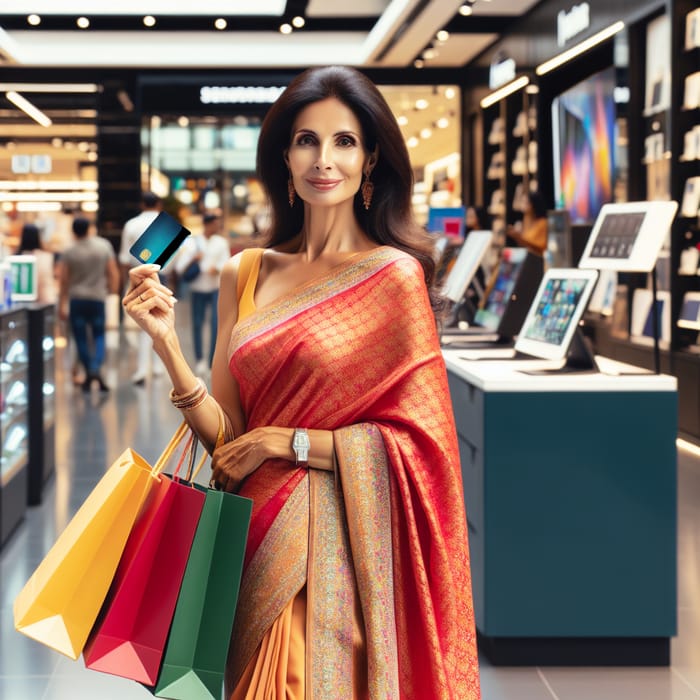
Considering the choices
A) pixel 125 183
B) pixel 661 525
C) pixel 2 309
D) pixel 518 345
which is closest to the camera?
pixel 661 525

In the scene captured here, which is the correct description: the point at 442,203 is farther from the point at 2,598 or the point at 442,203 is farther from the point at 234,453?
the point at 234,453

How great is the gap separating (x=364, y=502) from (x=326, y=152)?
0.54m

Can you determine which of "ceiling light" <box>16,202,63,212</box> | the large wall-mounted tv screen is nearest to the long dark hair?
the large wall-mounted tv screen

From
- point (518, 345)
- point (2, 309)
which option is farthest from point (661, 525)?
point (2, 309)

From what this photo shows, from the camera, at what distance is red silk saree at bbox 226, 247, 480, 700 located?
70.4 inches

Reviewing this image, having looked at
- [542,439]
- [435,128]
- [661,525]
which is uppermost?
[435,128]

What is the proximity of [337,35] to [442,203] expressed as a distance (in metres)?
3.81

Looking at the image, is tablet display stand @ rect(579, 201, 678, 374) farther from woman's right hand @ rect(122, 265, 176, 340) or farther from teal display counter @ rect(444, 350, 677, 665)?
woman's right hand @ rect(122, 265, 176, 340)

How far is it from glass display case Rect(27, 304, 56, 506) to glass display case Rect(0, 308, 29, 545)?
126 mm

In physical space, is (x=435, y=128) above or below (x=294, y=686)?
above

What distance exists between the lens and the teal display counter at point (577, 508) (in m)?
3.89

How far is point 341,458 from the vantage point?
1809mm

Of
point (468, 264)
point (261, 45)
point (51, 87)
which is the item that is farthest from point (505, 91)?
point (468, 264)

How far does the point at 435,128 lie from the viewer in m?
20.1
